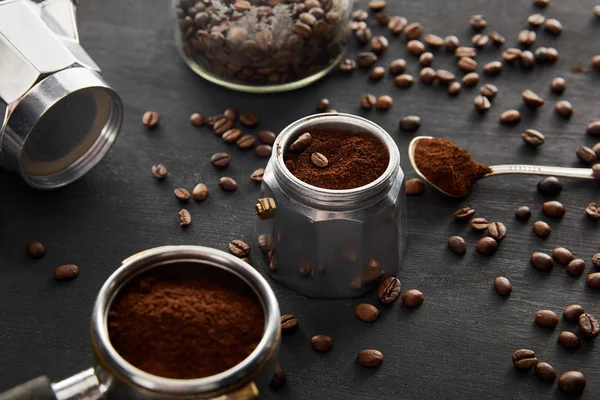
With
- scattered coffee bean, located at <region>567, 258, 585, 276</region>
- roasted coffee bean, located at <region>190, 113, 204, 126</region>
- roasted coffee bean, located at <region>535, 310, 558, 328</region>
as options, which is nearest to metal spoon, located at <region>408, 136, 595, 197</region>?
scattered coffee bean, located at <region>567, 258, 585, 276</region>

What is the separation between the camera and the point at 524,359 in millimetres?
1252

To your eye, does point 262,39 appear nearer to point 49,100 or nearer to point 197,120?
point 197,120

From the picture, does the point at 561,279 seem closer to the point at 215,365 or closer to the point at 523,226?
the point at 523,226

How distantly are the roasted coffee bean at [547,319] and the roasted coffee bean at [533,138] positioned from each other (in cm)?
40

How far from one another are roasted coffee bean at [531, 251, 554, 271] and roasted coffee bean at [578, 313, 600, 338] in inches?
4.4

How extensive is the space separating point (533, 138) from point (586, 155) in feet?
0.34

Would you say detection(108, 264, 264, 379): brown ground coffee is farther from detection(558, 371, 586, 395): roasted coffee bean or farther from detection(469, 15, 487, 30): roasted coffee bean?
detection(469, 15, 487, 30): roasted coffee bean

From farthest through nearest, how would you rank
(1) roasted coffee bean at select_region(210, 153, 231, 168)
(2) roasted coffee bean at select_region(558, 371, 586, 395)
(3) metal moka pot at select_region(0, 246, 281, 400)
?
(1) roasted coffee bean at select_region(210, 153, 231, 168)
(2) roasted coffee bean at select_region(558, 371, 586, 395)
(3) metal moka pot at select_region(0, 246, 281, 400)

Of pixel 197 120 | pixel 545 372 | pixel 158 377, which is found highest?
pixel 158 377

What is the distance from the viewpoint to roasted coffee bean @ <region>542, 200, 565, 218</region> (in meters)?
1.48

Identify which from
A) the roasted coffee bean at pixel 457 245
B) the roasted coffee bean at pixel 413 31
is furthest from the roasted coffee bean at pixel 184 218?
the roasted coffee bean at pixel 413 31

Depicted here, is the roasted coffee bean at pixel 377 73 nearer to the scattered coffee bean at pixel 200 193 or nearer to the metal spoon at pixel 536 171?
the metal spoon at pixel 536 171

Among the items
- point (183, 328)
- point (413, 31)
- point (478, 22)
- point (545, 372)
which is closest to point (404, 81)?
point (413, 31)

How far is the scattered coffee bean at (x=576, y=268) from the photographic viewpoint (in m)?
1.39
